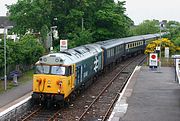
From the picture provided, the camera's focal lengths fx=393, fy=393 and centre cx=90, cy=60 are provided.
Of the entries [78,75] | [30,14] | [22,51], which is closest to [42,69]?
[78,75]

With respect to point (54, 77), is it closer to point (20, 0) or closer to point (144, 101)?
point (144, 101)

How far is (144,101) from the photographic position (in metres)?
21.5

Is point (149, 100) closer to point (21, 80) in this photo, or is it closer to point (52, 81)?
point (52, 81)

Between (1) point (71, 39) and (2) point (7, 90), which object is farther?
(1) point (71, 39)

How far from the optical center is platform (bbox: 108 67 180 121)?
17750mm

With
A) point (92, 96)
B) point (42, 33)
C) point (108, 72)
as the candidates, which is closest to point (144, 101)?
point (92, 96)

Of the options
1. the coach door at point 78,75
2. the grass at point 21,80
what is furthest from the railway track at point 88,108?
the grass at point 21,80

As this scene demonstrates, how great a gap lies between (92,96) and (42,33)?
22.8 m

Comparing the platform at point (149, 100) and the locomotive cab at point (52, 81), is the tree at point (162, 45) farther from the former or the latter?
the locomotive cab at point (52, 81)

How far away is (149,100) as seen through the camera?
71.7 ft

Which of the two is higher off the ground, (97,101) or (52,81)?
(52,81)

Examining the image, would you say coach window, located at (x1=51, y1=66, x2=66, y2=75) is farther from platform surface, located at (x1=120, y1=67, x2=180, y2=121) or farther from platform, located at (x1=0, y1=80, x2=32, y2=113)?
platform surface, located at (x1=120, y1=67, x2=180, y2=121)

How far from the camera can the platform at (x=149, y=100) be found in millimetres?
17750

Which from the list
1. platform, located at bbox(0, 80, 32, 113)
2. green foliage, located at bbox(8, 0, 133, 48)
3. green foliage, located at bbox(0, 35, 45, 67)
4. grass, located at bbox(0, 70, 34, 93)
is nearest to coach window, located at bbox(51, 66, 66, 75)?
platform, located at bbox(0, 80, 32, 113)
